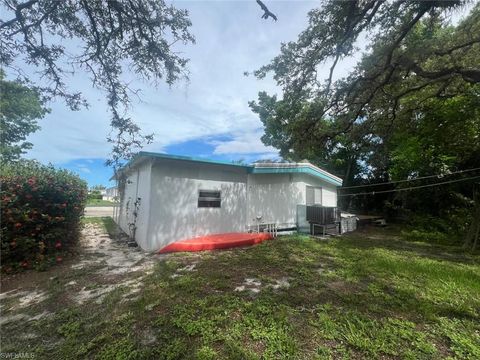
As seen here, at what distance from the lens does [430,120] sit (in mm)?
9297

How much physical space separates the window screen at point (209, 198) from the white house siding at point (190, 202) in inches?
5.5

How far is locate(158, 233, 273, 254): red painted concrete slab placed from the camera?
6.70 metres

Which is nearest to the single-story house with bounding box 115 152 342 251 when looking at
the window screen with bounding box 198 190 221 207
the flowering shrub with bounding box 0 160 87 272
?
the window screen with bounding box 198 190 221 207

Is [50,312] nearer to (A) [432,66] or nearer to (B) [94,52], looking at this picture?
(B) [94,52]

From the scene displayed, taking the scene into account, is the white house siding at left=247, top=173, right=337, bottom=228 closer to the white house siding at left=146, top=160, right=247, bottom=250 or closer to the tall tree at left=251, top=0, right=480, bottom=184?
Answer: the white house siding at left=146, top=160, right=247, bottom=250

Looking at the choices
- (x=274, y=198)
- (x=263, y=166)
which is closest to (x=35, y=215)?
(x=263, y=166)

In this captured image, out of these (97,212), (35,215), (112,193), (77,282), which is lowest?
(77,282)

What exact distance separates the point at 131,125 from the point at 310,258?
564 cm

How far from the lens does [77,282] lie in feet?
14.1

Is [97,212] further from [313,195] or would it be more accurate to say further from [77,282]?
[313,195]

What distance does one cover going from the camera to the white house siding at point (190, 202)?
6.66 metres

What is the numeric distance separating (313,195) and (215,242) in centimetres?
618

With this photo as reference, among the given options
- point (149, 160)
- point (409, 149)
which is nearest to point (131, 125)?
point (149, 160)

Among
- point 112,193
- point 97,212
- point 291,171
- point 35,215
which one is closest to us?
point 35,215
